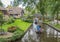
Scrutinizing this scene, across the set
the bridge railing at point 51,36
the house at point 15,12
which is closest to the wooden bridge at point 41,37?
the bridge railing at point 51,36

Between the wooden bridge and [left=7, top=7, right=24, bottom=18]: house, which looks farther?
[left=7, top=7, right=24, bottom=18]: house

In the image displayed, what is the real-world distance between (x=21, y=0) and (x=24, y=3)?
0.38m

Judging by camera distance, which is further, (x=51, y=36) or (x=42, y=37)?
(x=51, y=36)

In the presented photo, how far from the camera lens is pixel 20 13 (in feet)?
184

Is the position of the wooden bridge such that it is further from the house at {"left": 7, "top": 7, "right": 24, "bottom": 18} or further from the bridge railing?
the house at {"left": 7, "top": 7, "right": 24, "bottom": 18}

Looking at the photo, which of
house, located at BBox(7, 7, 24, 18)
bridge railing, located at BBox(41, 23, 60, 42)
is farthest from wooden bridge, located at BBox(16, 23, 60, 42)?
house, located at BBox(7, 7, 24, 18)

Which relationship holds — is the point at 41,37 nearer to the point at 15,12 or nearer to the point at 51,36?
the point at 51,36

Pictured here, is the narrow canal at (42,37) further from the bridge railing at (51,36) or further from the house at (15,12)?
the house at (15,12)

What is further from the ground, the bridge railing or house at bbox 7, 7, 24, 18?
house at bbox 7, 7, 24, 18

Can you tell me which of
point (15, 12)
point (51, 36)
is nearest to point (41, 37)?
point (51, 36)

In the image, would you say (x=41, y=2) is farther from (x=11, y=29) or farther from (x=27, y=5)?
(x=11, y=29)

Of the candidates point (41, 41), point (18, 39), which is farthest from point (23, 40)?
point (41, 41)

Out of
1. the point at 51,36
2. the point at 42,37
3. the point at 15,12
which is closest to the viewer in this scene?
the point at 42,37

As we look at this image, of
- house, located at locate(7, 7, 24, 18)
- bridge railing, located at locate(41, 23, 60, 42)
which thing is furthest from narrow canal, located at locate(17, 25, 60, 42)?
house, located at locate(7, 7, 24, 18)
